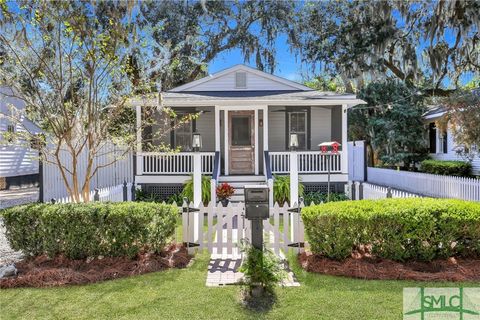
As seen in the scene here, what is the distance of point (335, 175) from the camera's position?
12133 mm

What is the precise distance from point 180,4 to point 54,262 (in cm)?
2067

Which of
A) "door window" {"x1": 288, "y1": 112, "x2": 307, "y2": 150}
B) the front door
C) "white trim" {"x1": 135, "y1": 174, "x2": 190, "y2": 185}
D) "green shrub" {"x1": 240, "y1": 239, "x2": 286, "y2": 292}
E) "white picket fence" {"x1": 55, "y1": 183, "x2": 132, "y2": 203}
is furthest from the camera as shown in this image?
"door window" {"x1": 288, "y1": 112, "x2": 307, "y2": 150}

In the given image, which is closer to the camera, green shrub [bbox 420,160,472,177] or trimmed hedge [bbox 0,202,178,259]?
trimmed hedge [bbox 0,202,178,259]

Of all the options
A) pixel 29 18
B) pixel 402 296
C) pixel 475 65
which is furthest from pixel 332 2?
pixel 402 296

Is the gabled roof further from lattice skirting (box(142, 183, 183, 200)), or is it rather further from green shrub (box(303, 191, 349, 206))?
green shrub (box(303, 191, 349, 206))

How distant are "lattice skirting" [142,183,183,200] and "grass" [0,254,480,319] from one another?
752 cm

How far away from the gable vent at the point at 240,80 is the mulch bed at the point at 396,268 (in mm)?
10279

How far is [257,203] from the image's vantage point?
4.61 m

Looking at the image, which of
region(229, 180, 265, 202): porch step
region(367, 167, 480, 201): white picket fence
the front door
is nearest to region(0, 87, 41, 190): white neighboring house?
the front door

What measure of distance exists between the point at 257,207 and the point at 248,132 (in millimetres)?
9067

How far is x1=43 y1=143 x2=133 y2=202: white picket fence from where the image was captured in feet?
30.8

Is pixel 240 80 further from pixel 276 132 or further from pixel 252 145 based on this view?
pixel 252 145

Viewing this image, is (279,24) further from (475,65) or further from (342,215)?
(342,215)

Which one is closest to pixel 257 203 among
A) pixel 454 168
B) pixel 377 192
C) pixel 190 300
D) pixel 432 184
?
pixel 190 300
